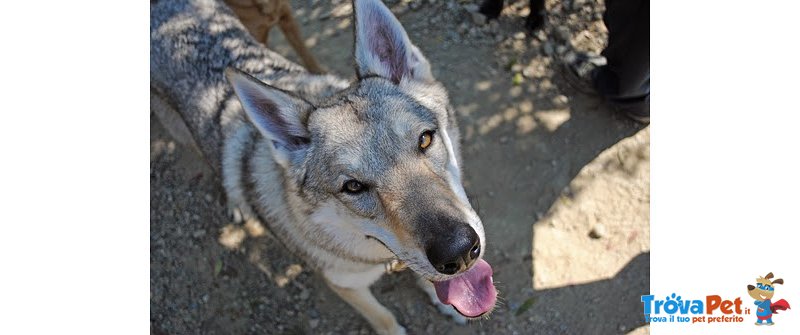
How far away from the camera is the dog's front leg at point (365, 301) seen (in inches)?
148

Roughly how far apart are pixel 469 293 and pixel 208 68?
2.43 meters

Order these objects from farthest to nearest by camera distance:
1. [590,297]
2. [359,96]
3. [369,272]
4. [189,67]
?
1. [590,297]
2. [189,67]
3. [369,272]
4. [359,96]

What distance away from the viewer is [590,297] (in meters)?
4.39

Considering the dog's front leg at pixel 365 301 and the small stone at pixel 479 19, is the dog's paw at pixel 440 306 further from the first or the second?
the small stone at pixel 479 19

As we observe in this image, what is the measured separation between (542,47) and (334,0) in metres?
2.39

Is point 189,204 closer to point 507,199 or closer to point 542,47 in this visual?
point 507,199

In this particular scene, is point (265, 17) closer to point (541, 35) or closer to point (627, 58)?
point (541, 35)

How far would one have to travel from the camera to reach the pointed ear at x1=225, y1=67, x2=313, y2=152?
2.85m

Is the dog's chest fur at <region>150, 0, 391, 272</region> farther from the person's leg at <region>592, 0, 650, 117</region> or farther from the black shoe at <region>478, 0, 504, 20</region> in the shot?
Answer: the person's leg at <region>592, 0, 650, 117</region>

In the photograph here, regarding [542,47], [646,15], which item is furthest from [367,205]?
[542,47]

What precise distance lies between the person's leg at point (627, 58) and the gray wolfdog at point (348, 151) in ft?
6.50

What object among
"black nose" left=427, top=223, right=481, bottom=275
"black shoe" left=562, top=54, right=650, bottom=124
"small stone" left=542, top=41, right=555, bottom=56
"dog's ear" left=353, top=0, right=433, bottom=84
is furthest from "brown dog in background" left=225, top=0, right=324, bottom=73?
"black nose" left=427, top=223, right=481, bottom=275
